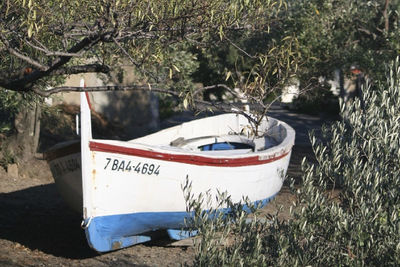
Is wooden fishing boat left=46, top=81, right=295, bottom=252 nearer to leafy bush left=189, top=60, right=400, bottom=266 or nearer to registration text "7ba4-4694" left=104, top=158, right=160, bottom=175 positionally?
registration text "7ba4-4694" left=104, top=158, right=160, bottom=175

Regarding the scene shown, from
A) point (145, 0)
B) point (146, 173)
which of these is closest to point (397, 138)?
point (145, 0)

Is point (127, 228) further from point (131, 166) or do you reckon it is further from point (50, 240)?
point (50, 240)

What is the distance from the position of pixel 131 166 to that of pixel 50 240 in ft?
9.61

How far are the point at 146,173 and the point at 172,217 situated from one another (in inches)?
45.7

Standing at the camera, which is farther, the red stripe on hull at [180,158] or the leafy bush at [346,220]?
the red stripe on hull at [180,158]

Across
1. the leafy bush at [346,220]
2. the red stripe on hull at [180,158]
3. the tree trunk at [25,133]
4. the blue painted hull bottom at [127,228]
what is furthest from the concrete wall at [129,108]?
the leafy bush at [346,220]

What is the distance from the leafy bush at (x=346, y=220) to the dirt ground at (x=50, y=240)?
3.70 m

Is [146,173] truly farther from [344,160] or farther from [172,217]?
[344,160]

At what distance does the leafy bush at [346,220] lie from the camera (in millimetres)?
6328

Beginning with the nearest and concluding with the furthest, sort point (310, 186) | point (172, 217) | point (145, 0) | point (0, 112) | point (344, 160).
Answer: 1. point (310, 186)
2. point (344, 160)
3. point (145, 0)
4. point (172, 217)
5. point (0, 112)

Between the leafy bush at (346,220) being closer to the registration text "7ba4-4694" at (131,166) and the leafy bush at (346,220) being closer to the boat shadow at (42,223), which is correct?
the registration text "7ba4-4694" at (131,166)

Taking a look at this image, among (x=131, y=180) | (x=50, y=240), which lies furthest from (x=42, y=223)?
(x=131, y=180)

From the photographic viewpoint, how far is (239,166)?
44.3ft

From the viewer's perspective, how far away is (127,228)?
12258mm
